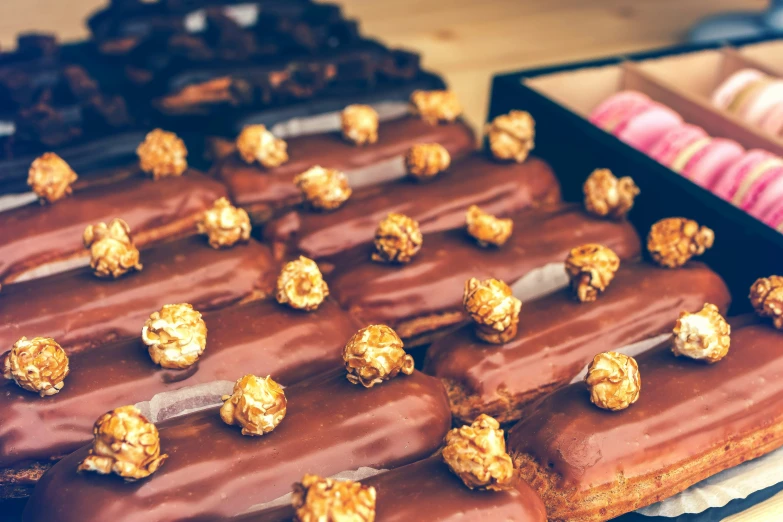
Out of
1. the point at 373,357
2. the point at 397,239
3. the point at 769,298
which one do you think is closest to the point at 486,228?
the point at 397,239

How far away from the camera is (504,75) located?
2.69m

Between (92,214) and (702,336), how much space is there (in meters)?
1.59

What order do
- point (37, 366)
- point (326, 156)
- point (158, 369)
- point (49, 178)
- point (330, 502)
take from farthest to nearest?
point (326, 156) → point (49, 178) → point (158, 369) → point (37, 366) → point (330, 502)

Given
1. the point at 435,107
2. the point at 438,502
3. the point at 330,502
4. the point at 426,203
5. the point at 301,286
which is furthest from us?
the point at 435,107

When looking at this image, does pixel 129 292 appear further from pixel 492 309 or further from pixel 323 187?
pixel 492 309

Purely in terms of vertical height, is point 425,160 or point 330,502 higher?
point 330,502

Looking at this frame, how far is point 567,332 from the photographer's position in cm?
188

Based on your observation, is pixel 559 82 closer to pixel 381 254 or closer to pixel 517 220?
pixel 517 220

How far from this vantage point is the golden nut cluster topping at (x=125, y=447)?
143 cm

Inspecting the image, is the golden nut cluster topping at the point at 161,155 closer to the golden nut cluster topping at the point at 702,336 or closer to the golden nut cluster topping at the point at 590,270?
the golden nut cluster topping at the point at 590,270

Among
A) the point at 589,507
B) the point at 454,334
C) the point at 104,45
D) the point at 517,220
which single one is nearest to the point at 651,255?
the point at 517,220

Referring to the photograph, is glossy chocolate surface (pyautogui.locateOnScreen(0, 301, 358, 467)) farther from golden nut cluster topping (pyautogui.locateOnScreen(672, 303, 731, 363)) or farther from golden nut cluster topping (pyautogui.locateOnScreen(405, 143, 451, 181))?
golden nut cluster topping (pyautogui.locateOnScreen(672, 303, 731, 363))

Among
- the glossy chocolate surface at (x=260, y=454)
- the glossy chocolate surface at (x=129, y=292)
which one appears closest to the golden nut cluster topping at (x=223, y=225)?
the glossy chocolate surface at (x=129, y=292)

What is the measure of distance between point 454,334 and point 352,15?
2.93 meters
